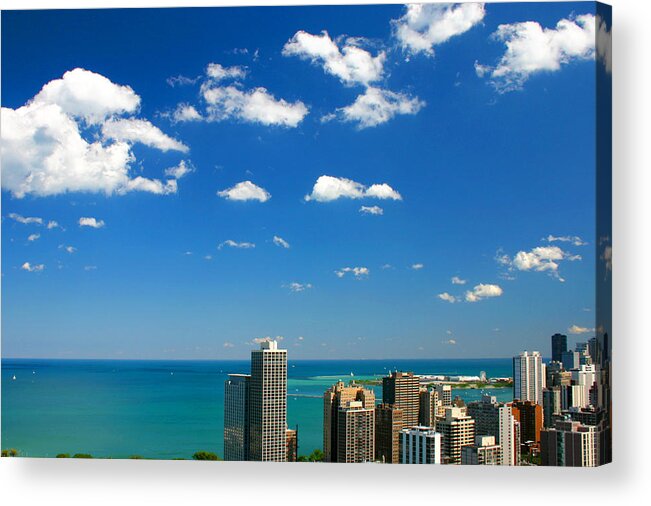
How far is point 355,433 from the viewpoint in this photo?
231 inches

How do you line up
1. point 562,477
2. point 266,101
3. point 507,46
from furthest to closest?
point 266,101
point 507,46
point 562,477

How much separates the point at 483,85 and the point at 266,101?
160 cm

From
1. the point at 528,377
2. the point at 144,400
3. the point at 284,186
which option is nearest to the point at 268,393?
the point at 144,400

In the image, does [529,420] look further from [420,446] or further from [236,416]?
[236,416]

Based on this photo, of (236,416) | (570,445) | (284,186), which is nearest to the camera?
(570,445)

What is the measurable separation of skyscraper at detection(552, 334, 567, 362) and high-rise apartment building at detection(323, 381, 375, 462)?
1.34m

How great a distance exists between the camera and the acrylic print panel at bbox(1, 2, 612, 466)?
5.60m

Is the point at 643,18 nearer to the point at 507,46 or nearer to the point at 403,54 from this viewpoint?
the point at 507,46

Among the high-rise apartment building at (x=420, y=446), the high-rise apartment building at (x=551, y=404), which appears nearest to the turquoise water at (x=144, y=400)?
the high-rise apartment building at (x=551, y=404)

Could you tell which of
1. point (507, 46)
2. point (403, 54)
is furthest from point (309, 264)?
point (507, 46)

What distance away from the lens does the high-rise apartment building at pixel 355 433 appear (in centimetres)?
574

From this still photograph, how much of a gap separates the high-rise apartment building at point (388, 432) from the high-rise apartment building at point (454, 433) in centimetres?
30

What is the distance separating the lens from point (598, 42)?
5.34 meters

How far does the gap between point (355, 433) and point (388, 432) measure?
0.79 ft
